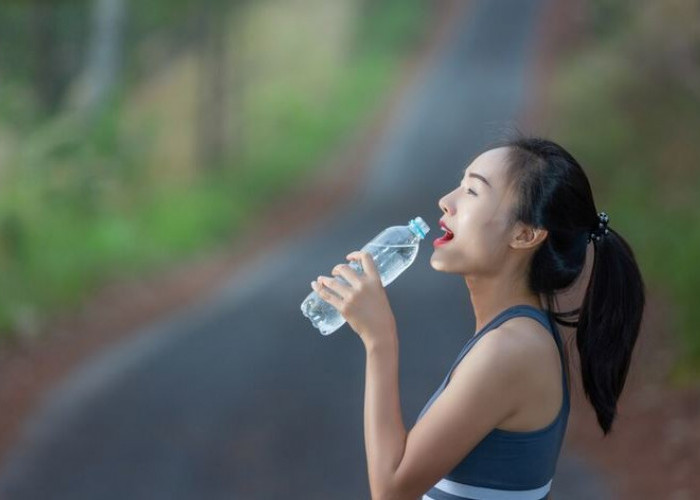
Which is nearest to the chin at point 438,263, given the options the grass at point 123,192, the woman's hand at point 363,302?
the woman's hand at point 363,302

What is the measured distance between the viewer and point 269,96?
20.9 meters

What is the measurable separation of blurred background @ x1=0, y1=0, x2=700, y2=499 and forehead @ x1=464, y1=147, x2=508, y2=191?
4833 millimetres

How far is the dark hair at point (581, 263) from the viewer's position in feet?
8.34

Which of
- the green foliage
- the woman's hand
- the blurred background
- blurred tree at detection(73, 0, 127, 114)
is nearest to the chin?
the woman's hand

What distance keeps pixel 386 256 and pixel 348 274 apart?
0.48 m

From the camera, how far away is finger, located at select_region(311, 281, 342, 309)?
8.13 ft

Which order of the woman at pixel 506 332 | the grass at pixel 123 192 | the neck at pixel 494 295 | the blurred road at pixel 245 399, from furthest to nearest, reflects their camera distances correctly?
1. the grass at pixel 123 192
2. the blurred road at pixel 245 399
3. the neck at pixel 494 295
4. the woman at pixel 506 332

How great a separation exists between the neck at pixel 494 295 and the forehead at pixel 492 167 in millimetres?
189

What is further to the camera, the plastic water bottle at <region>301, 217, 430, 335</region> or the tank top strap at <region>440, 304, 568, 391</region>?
the plastic water bottle at <region>301, 217, 430, 335</region>

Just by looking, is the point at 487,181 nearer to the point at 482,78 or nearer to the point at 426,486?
the point at 426,486

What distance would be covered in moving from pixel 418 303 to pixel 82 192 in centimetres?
438

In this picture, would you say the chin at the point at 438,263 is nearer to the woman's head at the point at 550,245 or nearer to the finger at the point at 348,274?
the woman's head at the point at 550,245

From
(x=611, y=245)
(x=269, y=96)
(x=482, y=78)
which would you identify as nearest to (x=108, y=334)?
(x=611, y=245)

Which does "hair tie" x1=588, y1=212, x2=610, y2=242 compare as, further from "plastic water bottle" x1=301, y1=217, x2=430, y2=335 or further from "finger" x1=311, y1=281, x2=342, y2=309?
"finger" x1=311, y1=281, x2=342, y2=309
